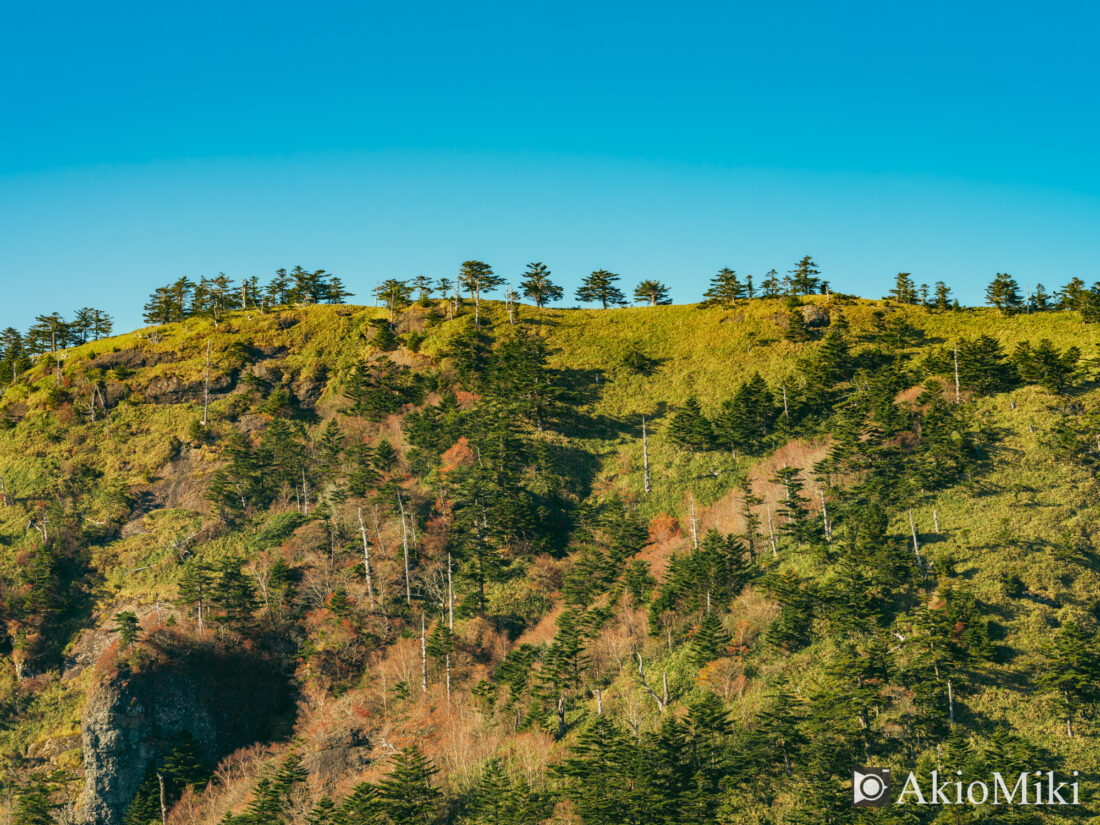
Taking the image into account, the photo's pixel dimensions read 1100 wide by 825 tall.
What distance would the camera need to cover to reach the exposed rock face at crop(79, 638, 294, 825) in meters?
56.9

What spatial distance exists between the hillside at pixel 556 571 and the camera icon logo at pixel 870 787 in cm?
73

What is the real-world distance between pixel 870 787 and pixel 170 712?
184ft

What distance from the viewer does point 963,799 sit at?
127 feet

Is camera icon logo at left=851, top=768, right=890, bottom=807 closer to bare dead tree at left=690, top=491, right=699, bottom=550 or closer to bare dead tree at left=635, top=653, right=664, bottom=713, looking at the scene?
bare dead tree at left=635, top=653, right=664, bottom=713

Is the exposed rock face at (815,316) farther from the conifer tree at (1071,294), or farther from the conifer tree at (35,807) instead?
the conifer tree at (35,807)

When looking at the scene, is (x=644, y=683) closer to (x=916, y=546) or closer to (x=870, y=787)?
(x=870, y=787)

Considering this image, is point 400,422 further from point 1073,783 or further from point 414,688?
point 1073,783

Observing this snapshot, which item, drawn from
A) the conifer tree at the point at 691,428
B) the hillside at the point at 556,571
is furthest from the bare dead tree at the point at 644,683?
the conifer tree at the point at 691,428

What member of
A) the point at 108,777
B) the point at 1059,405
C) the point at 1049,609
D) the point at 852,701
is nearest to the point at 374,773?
the point at 108,777

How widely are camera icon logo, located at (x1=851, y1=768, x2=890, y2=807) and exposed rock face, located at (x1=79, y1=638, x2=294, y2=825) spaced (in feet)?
160

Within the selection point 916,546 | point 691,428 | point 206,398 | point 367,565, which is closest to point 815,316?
point 691,428

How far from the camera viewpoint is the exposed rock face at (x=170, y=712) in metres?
56.9

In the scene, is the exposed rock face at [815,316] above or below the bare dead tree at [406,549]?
above

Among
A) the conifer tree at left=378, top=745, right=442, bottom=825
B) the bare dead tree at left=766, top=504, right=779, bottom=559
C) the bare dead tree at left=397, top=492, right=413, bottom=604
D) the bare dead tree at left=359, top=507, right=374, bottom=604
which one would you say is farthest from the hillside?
the bare dead tree at left=766, top=504, right=779, bottom=559
